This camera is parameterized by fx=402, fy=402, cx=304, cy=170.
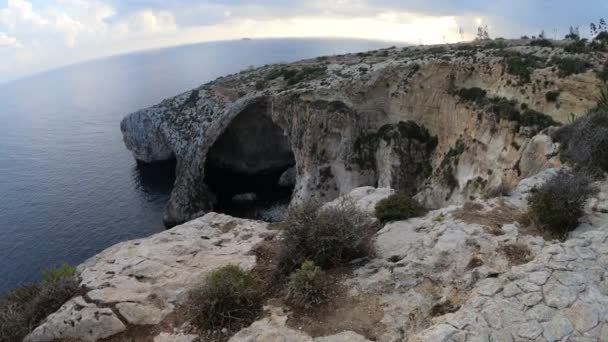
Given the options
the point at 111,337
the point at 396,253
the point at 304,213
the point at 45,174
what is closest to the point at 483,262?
the point at 396,253

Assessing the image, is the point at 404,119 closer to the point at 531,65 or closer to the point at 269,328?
the point at 531,65

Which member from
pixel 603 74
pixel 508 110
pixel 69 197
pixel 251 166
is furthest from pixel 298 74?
pixel 603 74

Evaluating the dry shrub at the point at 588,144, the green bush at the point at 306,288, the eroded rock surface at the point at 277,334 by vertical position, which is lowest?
the eroded rock surface at the point at 277,334

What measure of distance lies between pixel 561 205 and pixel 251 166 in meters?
56.4

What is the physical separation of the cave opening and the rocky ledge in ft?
131

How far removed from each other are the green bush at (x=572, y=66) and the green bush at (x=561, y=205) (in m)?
20.4

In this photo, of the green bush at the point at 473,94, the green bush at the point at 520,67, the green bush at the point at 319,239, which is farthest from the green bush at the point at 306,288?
the green bush at the point at 473,94

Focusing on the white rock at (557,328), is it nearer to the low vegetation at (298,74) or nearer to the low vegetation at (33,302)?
the low vegetation at (33,302)

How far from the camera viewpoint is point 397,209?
47.1 feet

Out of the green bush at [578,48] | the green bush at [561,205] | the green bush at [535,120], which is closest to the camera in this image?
the green bush at [561,205]

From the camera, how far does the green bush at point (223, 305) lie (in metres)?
9.58

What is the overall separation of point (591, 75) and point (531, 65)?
18.2ft

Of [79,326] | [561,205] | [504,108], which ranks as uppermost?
[504,108]

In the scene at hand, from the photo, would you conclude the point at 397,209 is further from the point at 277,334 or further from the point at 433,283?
the point at 277,334
